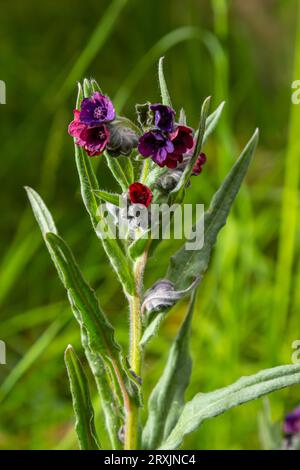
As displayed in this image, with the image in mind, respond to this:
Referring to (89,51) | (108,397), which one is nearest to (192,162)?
(108,397)

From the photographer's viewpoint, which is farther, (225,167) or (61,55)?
(61,55)

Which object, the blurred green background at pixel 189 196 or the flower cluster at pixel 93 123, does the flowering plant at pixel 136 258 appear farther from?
the blurred green background at pixel 189 196

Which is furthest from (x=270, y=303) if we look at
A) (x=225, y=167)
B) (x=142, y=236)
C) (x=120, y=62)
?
(x=120, y=62)

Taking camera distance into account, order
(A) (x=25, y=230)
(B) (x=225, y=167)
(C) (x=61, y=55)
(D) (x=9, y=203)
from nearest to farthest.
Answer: (B) (x=225, y=167)
(A) (x=25, y=230)
(D) (x=9, y=203)
(C) (x=61, y=55)

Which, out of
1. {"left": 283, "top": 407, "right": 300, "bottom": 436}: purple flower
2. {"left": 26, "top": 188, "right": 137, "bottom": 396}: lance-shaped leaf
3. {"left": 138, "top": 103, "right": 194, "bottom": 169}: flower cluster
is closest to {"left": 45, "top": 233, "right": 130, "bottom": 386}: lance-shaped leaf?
{"left": 26, "top": 188, "right": 137, "bottom": 396}: lance-shaped leaf

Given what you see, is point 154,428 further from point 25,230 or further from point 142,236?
point 25,230

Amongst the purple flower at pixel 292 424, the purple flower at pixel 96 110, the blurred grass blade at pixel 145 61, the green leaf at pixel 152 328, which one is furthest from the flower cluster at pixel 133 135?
the blurred grass blade at pixel 145 61
